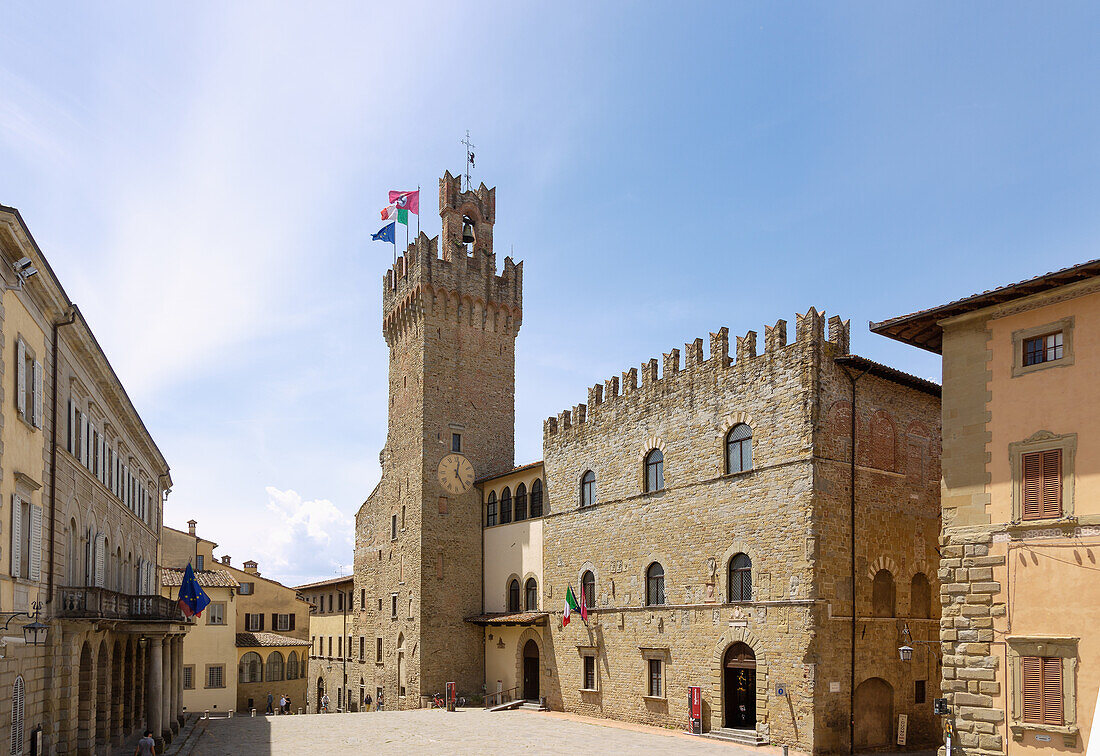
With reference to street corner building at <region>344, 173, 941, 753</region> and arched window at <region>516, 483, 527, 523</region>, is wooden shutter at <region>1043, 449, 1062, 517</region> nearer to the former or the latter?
street corner building at <region>344, 173, 941, 753</region>

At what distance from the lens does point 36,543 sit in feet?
57.8

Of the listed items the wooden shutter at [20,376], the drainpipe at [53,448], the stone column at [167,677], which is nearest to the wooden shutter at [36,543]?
the drainpipe at [53,448]

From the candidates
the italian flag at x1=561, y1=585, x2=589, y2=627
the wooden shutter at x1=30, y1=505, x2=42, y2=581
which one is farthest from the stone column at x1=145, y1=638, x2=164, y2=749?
the italian flag at x1=561, y1=585, x2=589, y2=627

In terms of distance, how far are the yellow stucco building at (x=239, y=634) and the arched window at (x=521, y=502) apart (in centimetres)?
2042

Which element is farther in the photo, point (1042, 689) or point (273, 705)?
point (273, 705)

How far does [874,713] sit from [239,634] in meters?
40.8

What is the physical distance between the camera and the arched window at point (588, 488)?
114 feet

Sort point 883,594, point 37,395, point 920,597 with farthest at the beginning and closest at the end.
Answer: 1. point 920,597
2. point 883,594
3. point 37,395

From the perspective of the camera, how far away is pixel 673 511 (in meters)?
30.4

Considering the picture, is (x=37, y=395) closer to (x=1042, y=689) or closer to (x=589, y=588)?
(x=1042, y=689)

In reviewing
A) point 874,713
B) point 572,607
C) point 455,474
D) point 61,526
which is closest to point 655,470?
point 572,607

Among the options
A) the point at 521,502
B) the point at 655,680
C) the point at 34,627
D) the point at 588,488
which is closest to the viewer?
the point at 34,627

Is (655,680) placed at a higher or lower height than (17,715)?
lower

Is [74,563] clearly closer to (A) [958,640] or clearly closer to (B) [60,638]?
(B) [60,638]
